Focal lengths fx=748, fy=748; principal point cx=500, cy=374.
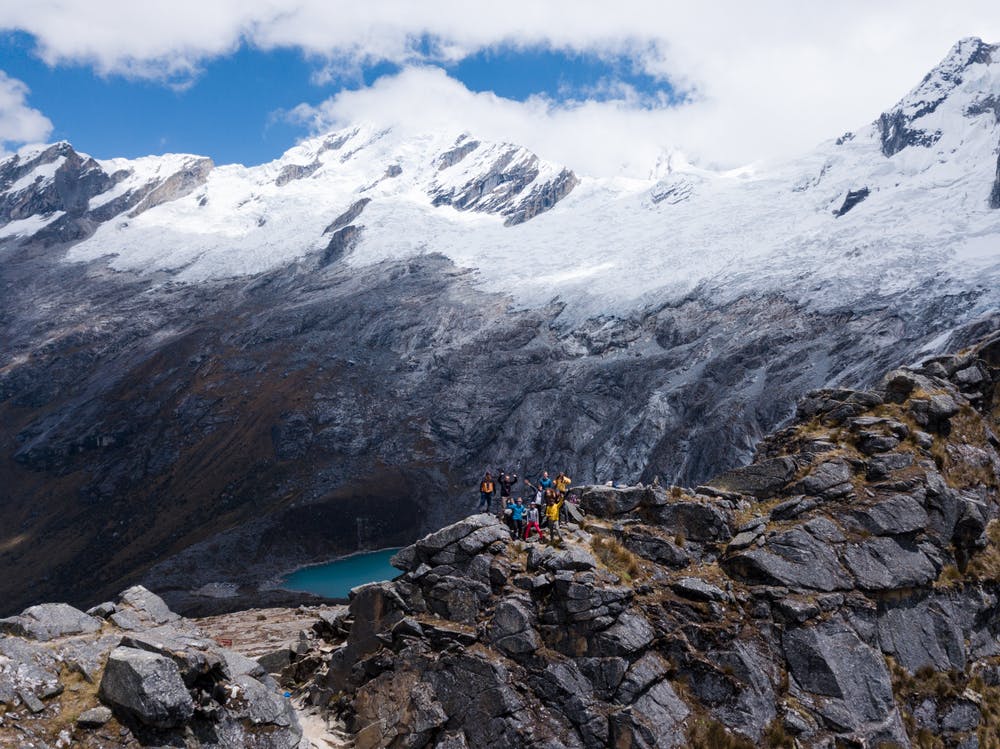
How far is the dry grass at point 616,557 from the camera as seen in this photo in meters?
20.9

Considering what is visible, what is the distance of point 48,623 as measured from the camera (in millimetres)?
17984

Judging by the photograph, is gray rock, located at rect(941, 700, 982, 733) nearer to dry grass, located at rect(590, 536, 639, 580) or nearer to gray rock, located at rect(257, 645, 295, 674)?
dry grass, located at rect(590, 536, 639, 580)

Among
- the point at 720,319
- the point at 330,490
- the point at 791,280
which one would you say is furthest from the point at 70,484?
the point at 791,280

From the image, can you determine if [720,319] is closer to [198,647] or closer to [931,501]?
[931,501]

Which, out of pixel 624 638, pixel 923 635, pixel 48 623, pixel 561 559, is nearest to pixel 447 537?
pixel 561 559

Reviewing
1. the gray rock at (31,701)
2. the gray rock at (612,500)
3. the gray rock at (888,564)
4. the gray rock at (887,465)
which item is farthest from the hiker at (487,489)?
the gray rock at (31,701)

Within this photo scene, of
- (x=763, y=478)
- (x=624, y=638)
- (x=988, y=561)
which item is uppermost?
(x=763, y=478)

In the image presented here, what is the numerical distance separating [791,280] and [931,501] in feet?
325

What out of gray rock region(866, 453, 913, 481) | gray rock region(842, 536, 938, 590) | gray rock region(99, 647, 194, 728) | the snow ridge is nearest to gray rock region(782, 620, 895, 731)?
gray rock region(842, 536, 938, 590)

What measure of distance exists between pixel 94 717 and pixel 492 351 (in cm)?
11990

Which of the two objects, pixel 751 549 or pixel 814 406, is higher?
pixel 814 406

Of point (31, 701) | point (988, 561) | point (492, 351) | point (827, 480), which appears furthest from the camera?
point (492, 351)

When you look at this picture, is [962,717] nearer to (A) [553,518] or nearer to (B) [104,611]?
(A) [553,518]

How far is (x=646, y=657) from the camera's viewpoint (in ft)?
62.8
